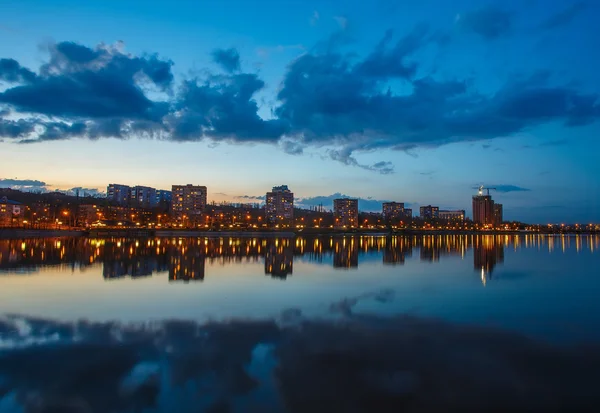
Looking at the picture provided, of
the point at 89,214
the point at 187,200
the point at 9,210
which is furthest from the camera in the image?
the point at 187,200

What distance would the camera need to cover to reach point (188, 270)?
968 inches

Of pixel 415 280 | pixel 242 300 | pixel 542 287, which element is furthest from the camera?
pixel 415 280

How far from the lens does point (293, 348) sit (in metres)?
9.02

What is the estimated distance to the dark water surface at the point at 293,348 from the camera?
21.4 ft

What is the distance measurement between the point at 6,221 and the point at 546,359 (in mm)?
133251

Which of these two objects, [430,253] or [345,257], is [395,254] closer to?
[430,253]


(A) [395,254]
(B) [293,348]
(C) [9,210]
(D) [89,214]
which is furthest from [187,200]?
(B) [293,348]

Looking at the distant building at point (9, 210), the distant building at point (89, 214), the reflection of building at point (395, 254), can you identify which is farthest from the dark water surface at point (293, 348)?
the distant building at point (89, 214)

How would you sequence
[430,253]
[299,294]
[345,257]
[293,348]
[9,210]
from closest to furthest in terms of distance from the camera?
[293,348]
[299,294]
[345,257]
[430,253]
[9,210]

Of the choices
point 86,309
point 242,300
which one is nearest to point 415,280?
point 242,300

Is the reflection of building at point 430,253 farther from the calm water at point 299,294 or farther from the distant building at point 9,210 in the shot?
the distant building at point 9,210

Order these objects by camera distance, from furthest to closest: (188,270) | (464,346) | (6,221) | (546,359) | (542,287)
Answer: (6,221) → (188,270) → (542,287) → (464,346) → (546,359)

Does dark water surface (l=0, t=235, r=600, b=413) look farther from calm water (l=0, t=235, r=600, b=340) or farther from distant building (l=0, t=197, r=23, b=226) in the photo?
distant building (l=0, t=197, r=23, b=226)

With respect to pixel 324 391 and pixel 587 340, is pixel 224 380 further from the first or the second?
pixel 587 340
